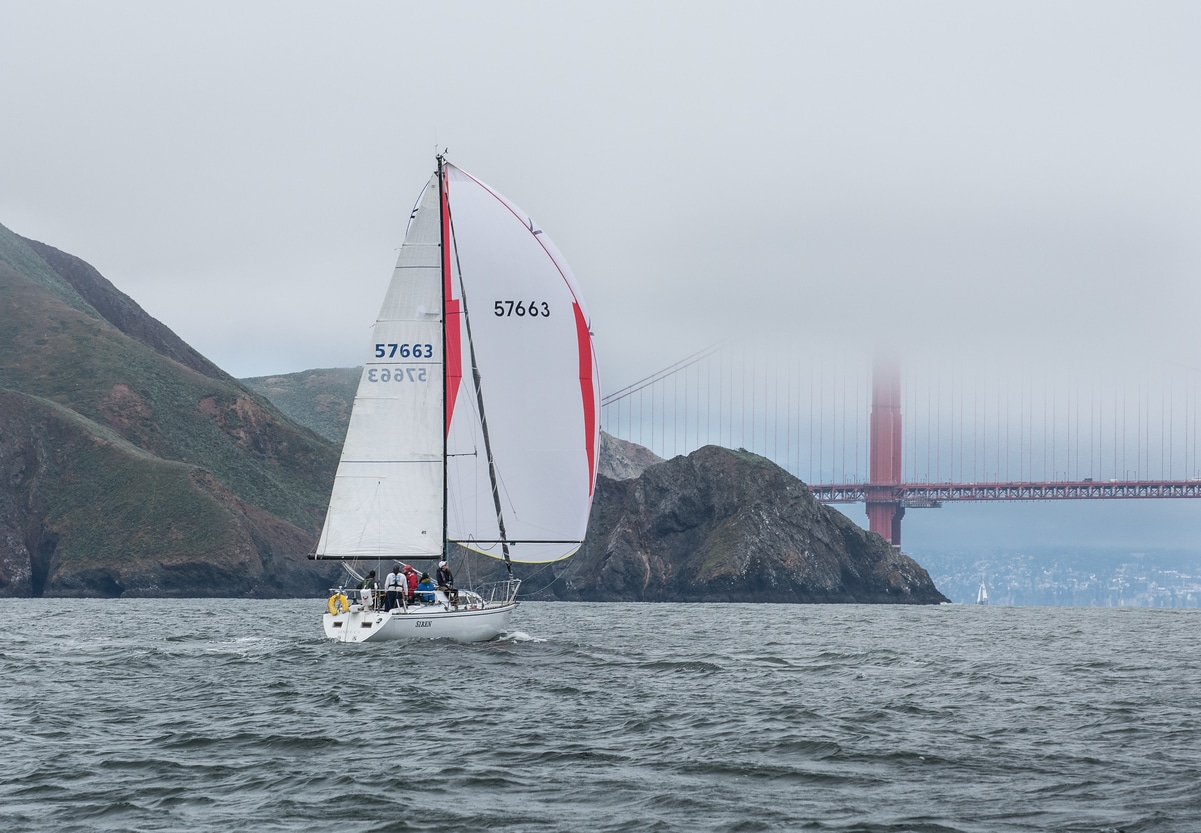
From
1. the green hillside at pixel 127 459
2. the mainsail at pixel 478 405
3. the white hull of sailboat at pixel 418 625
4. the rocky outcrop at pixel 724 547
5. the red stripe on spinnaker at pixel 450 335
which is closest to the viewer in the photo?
the white hull of sailboat at pixel 418 625

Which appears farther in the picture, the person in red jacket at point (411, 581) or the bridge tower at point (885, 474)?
the bridge tower at point (885, 474)

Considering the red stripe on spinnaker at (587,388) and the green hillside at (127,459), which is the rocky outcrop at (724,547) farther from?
the red stripe on spinnaker at (587,388)

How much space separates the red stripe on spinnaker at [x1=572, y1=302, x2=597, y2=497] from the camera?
28.4m

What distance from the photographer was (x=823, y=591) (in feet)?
362

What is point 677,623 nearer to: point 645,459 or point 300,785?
point 300,785

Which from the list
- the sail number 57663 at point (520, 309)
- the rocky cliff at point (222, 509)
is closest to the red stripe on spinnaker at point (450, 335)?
the sail number 57663 at point (520, 309)

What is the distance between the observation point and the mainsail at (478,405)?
28.3m

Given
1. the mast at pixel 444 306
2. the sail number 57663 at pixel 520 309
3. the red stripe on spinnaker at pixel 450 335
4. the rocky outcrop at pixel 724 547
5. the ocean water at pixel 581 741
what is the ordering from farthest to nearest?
1. the rocky outcrop at pixel 724 547
2. the red stripe on spinnaker at pixel 450 335
3. the mast at pixel 444 306
4. the sail number 57663 at pixel 520 309
5. the ocean water at pixel 581 741

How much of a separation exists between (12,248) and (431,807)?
169 metres

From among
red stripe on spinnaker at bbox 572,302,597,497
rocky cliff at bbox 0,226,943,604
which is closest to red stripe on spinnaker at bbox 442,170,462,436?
red stripe on spinnaker at bbox 572,302,597,497

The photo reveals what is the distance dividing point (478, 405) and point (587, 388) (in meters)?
2.37

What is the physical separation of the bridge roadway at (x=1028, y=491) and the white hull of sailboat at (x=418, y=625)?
297 feet

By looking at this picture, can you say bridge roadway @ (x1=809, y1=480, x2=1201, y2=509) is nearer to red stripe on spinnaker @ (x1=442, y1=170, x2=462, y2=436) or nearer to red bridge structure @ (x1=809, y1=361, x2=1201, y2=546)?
red bridge structure @ (x1=809, y1=361, x2=1201, y2=546)

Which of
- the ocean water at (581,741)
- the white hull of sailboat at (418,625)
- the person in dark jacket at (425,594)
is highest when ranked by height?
the person in dark jacket at (425,594)
